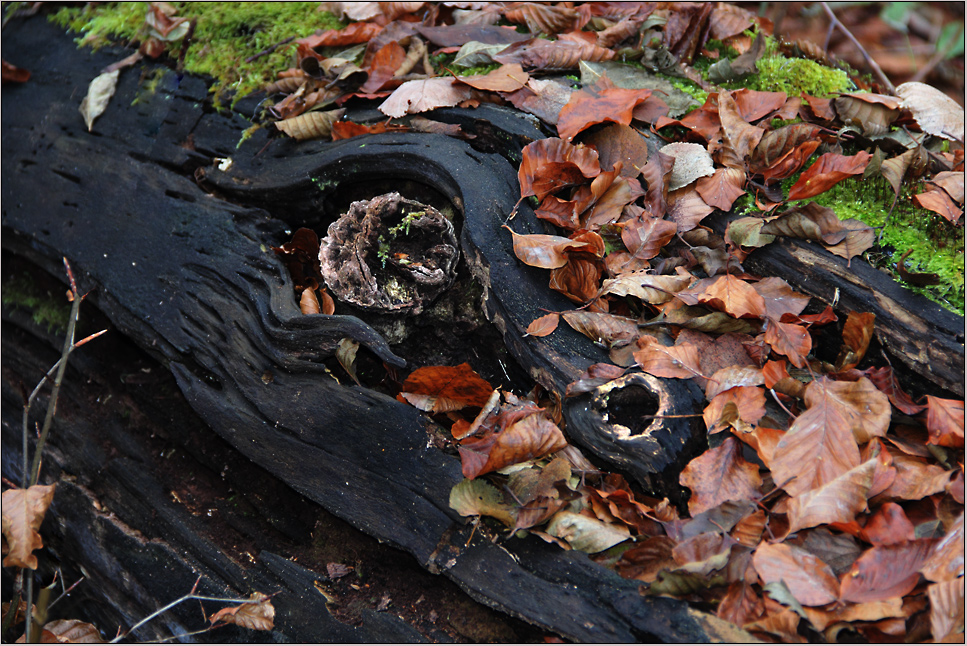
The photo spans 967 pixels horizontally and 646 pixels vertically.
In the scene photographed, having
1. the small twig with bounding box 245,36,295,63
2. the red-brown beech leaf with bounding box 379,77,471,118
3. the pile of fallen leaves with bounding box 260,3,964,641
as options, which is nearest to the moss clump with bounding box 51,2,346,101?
the small twig with bounding box 245,36,295,63

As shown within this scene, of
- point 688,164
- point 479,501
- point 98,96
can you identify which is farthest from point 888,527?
point 98,96

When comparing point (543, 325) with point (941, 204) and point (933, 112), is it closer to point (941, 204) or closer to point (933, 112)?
point (941, 204)

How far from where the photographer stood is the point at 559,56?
2.74m

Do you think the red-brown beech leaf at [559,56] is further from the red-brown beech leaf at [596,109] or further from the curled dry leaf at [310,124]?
the curled dry leaf at [310,124]

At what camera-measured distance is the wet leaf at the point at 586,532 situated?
1.72 metres

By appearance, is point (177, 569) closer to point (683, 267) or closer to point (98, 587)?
point (98, 587)

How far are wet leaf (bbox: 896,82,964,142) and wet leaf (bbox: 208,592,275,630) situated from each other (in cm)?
306

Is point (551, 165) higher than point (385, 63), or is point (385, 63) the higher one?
point (385, 63)

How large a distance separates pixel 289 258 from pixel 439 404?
3.13ft

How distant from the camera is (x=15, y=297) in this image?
3.08m

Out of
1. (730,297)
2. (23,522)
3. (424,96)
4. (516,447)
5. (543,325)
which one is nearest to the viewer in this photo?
(516,447)

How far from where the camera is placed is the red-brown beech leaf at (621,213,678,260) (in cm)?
211

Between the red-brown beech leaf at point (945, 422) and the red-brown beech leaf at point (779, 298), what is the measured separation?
460mm

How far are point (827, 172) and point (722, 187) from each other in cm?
39
